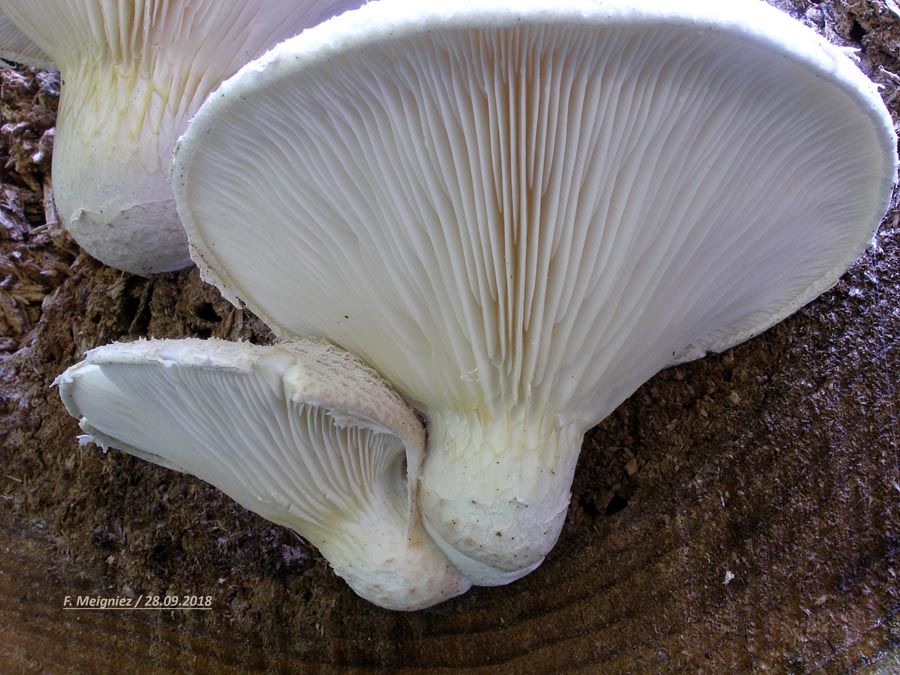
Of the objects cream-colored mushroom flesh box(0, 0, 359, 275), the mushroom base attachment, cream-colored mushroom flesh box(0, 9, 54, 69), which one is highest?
cream-colored mushroom flesh box(0, 0, 359, 275)

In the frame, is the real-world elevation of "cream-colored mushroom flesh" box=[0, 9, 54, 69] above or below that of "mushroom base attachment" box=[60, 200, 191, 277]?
below

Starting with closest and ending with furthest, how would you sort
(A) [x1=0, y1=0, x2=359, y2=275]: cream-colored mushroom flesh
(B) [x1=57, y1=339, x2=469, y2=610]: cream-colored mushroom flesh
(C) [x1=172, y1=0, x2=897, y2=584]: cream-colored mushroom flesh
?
(C) [x1=172, y1=0, x2=897, y2=584]: cream-colored mushroom flesh, (B) [x1=57, y1=339, x2=469, y2=610]: cream-colored mushroom flesh, (A) [x1=0, y1=0, x2=359, y2=275]: cream-colored mushroom flesh

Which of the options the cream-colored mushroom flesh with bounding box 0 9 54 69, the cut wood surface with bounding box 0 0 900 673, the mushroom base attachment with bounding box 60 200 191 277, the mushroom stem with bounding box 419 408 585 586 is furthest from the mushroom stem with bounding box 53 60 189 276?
the mushroom stem with bounding box 419 408 585 586

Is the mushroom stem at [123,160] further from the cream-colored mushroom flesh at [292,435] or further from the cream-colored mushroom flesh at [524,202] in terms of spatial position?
the cream-colored mushroom flesh at [292,435]

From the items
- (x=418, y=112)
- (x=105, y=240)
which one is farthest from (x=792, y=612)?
(x=105, y=240)

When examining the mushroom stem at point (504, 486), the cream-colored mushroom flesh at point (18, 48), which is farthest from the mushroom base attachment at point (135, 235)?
the mushroom stem at point (504, 486)

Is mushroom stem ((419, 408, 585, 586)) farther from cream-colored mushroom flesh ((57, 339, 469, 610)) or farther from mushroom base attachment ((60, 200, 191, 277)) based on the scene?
mushroom base attachment ((60, 200, 191, 277))
